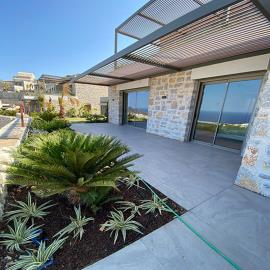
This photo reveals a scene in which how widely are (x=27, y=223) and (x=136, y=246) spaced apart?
1251 millimetres

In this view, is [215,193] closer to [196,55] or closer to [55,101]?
[196,55]

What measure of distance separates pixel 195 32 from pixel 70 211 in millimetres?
3670

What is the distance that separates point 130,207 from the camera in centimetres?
193

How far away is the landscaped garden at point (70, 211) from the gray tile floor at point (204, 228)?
0.16 meters

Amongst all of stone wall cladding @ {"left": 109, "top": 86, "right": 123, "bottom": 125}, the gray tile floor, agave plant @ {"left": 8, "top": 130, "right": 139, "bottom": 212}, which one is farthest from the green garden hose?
stone wall cladding @ {"left": 109, "top": 86, "right": 123, "bottom": 125}

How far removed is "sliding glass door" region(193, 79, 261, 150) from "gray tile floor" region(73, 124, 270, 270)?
1.92 m

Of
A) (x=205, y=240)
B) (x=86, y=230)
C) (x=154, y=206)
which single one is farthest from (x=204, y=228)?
(x=86, y=230)

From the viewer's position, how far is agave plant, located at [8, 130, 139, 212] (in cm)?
151

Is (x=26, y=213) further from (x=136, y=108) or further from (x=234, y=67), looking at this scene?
(x=136, y=108)

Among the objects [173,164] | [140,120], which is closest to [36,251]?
[173,164]

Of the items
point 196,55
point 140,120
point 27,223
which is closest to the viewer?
point 27,223

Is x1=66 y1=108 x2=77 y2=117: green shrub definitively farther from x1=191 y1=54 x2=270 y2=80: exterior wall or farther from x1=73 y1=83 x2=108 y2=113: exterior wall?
x1=191 y1=54 x2=270 y2=80: exterior wall

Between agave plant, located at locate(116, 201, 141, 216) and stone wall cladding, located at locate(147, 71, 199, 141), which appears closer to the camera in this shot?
agave plant, located at locate(116, 201, 141, 216)

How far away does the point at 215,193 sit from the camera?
2457mm
